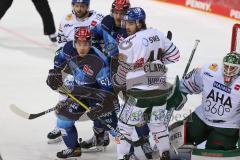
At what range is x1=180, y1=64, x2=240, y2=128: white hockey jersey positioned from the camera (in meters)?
4.38

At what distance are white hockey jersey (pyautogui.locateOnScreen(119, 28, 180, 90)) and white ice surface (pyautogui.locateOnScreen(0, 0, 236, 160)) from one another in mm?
765

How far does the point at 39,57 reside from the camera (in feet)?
24.0

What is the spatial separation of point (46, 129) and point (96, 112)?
81cm

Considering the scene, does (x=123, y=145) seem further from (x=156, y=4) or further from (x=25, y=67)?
(x=156, y=4)

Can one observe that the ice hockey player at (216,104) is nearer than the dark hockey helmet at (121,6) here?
Yes

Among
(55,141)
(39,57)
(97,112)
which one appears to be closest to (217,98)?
(97,112)

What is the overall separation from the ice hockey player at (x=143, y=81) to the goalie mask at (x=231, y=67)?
1.55 feet

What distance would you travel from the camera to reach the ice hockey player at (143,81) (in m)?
4.44

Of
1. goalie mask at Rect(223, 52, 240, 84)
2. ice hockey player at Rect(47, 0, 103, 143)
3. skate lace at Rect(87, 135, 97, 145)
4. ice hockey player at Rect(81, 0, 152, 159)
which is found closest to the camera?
goalie mask at Rect(223, 52, 240, 84)

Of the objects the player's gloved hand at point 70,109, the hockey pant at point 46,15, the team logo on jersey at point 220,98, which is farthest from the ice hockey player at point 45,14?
the team logo on jersey at point 220,98

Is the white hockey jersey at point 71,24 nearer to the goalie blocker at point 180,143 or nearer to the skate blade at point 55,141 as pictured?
the skate blade at point 55,141

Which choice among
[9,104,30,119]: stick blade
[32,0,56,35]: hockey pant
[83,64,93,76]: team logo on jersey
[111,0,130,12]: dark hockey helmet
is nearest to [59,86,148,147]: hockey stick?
[83,64,93,76]: team logo on jersey

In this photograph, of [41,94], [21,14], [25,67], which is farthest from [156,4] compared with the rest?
[41,94]

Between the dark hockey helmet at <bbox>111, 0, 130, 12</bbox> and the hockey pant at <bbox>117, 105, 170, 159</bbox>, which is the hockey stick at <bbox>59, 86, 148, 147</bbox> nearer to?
the hockey pant at <bbox>117, 105, 170, 159</bbox>
